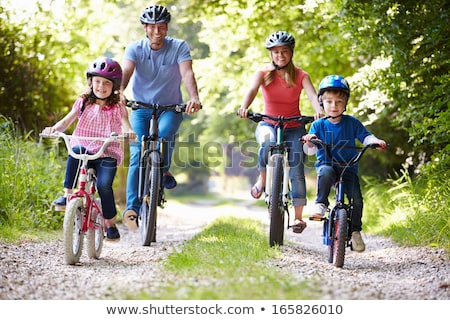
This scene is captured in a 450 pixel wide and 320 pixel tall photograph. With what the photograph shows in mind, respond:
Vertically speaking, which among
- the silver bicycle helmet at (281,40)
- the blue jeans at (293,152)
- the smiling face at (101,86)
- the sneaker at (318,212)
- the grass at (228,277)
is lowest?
the grass at (228,277)

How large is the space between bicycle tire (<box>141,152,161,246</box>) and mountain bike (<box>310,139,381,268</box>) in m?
1.57

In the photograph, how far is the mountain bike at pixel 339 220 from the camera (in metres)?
5.59

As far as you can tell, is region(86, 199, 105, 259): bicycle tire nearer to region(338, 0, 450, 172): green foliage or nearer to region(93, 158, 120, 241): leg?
region(93, 158, 120, 241): leg

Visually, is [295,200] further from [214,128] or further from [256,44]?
[214,128]

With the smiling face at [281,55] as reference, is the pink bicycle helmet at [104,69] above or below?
below

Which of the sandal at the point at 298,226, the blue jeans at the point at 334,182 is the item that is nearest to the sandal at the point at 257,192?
the sandal at the point at 298,226

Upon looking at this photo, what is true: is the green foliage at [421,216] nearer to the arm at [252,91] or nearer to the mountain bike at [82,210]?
the arm at [252,91]

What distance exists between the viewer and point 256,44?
14.1m

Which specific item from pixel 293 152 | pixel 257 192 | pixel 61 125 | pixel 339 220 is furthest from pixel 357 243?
pixel 61 125

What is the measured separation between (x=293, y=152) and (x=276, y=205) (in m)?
0.70

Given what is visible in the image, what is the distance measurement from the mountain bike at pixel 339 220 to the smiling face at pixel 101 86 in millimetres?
1909

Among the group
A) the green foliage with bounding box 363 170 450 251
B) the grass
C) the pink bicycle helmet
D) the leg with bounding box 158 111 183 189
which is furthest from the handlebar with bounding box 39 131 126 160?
the green foliage with bounding box 363 170 450 251

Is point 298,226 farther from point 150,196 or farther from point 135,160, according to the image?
point 135,160
